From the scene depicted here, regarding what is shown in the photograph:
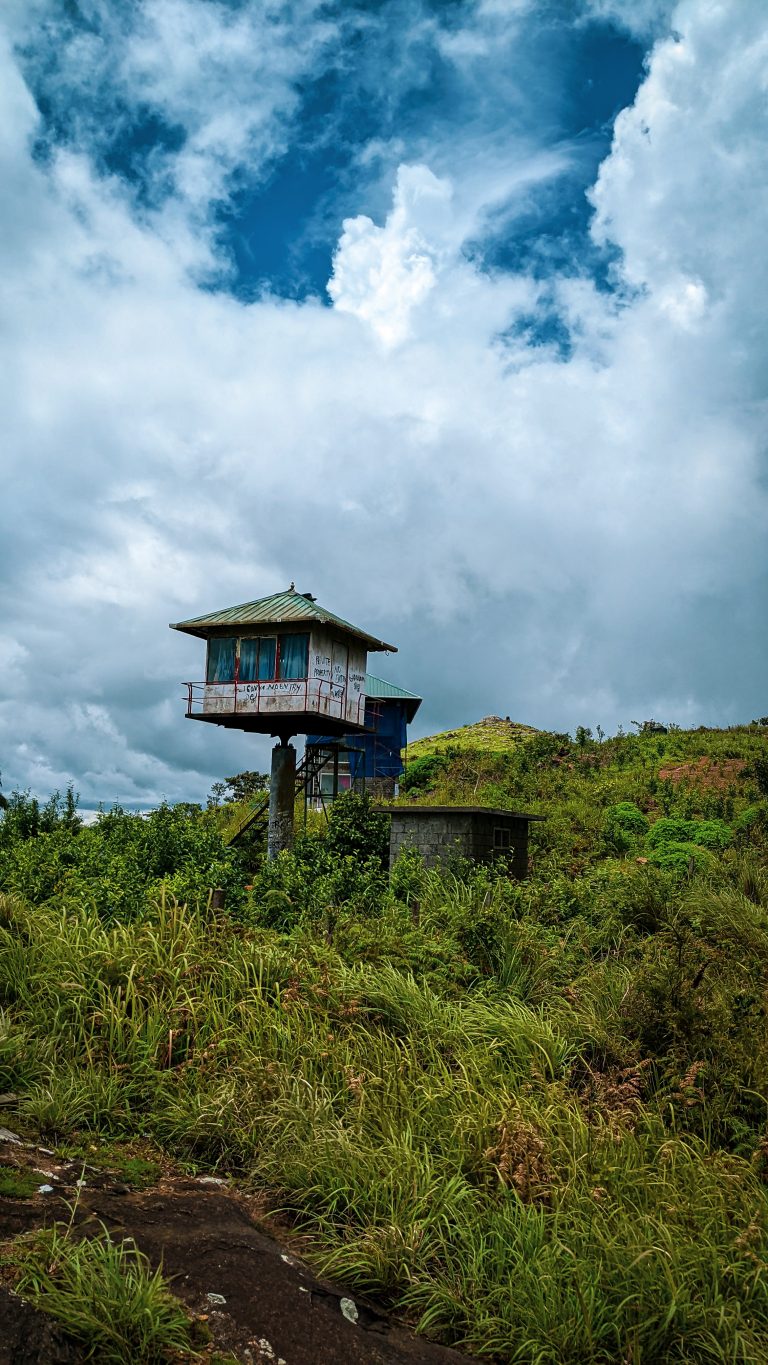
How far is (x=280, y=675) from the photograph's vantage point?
20922 mm

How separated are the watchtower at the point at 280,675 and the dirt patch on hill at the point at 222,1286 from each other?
15.4 m

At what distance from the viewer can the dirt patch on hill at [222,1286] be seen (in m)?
4.01

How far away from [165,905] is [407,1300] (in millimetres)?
5334

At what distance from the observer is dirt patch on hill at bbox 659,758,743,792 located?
23.8m

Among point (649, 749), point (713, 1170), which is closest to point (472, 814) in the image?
point (713, 1170)

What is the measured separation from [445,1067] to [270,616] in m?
15.0

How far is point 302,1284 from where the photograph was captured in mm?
4598

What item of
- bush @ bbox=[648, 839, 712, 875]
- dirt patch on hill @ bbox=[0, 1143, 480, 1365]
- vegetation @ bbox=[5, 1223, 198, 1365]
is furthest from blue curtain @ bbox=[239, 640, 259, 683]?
vegetation @ bbox=[5, 1223, 198, 1365]

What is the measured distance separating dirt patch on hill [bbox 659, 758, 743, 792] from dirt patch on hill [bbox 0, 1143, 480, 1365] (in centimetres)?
2002

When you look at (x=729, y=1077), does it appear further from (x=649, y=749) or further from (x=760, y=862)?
(x=649, y=749)

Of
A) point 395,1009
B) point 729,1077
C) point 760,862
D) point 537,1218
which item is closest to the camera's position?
point 537,1218

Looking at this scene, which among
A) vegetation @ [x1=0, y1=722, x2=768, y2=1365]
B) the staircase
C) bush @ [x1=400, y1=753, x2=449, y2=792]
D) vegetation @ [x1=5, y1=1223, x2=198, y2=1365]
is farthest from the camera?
bush @ [x1=400, y1=753, x2=449, y2=792]

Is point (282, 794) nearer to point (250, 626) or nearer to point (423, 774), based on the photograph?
point (250, 626)

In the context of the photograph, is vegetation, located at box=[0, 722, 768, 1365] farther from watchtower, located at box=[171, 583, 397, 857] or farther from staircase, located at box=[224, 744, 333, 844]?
staircase, located at box=[224, 744, 333, 844]
